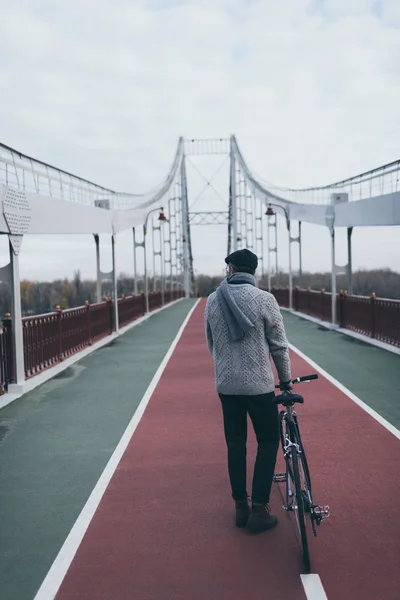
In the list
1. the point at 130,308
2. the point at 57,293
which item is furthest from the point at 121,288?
the point at 130,308

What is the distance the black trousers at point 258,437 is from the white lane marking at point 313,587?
70 cm

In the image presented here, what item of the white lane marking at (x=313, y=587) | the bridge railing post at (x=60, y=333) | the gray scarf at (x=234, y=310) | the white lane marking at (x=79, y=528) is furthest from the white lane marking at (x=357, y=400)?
the bridge railing post at (x=60, y=333)

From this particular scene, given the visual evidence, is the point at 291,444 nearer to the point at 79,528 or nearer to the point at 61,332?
the point at 79,528

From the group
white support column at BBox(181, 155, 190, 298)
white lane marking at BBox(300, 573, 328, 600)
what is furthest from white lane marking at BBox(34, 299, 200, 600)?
white support column at BBox(181, 155, 190, 298)

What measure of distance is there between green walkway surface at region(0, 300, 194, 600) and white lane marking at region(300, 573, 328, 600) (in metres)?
A: 1.35

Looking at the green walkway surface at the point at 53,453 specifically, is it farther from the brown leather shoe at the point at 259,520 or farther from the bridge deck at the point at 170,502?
the brown leather shoe at the point at 259,520

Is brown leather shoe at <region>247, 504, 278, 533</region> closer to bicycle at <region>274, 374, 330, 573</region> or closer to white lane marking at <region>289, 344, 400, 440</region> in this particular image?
bicycle at <region>274, 374, 330, 573</region>

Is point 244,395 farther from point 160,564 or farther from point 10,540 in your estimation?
point 10,540

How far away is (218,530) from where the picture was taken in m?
4.29

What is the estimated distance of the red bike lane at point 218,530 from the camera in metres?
3.54

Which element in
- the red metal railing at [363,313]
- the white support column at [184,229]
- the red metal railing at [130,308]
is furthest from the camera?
the white support column at [184,229]

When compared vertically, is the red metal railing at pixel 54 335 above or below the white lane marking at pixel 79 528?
above

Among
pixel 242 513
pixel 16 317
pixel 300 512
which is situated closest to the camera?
pixel 300 512

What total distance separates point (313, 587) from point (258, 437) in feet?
3.23
